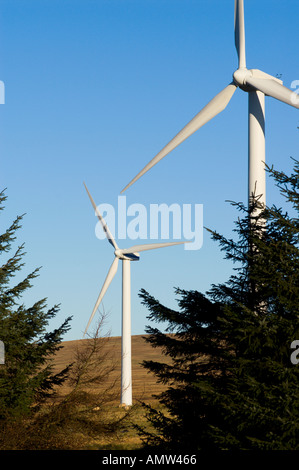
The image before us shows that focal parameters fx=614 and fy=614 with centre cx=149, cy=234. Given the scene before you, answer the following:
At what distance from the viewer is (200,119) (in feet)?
69.2

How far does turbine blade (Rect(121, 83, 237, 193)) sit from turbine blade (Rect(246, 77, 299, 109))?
1.06 meters

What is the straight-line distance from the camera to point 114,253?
43969 millimetres

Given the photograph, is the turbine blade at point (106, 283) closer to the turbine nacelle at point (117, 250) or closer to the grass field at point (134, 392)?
the turbine nacelle at point (117, 250)

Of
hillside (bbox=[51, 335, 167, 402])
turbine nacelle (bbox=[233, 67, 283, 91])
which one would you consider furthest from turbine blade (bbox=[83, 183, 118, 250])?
turbine nacelle (bbox=[233, 67, 283, 91])

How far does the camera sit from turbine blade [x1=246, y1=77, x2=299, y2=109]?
61.2ft

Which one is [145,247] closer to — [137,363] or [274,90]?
[274,90]

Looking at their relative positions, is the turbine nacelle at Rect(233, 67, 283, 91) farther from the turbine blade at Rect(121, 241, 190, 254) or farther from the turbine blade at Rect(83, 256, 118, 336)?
the turbine blade at Rect(121, 241, 190, 254)

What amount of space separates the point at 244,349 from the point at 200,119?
899 cm

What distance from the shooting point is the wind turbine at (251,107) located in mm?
18641
